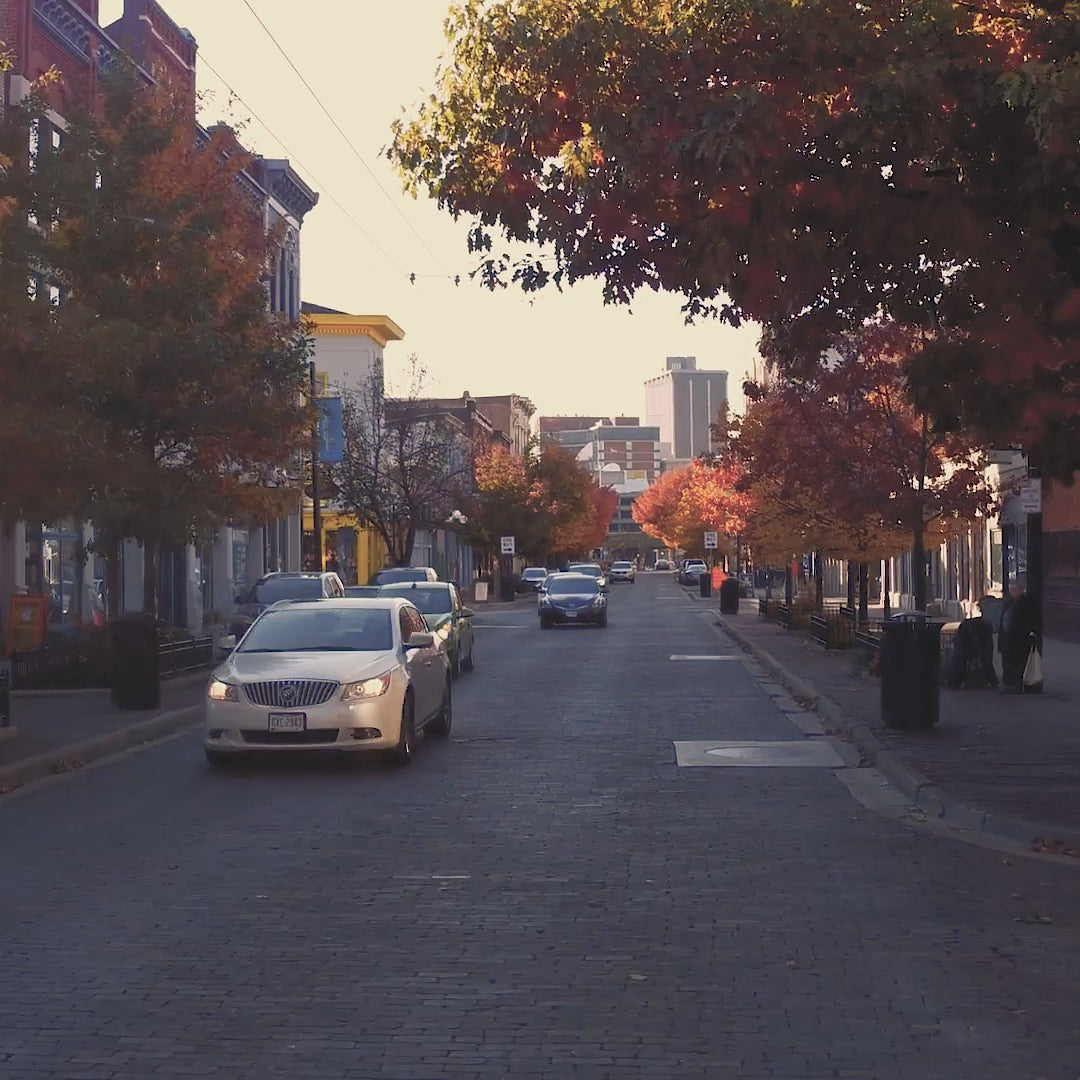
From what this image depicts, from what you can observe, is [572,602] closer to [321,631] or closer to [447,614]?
[447,614]

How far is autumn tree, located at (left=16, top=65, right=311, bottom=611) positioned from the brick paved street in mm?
11016

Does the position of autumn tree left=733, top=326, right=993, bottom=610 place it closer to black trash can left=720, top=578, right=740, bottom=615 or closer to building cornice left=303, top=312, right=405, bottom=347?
black trash can left=720, top=578, right=740, bottom=615

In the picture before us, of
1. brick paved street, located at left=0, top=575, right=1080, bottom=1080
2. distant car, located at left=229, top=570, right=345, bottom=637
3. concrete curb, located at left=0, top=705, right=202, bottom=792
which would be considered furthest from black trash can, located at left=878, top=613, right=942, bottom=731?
distant car, located at left=229, top=570, right=345, bottom=637

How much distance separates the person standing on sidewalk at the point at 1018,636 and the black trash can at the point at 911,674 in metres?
4.35

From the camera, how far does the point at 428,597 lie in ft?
93.1

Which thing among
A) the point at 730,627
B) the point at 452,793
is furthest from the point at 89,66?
the point at 452,793

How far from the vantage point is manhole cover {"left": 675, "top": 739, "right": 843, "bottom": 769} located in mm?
15750

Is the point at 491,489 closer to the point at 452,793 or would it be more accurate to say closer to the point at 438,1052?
the point at 452,793

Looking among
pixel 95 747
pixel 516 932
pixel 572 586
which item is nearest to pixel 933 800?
pixel 516 932

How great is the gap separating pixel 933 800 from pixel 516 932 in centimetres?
525

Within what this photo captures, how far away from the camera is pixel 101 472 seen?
19328 mm

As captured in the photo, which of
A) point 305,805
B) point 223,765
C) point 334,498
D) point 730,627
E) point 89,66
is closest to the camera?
point 305,805

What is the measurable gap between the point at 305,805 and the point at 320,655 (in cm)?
290

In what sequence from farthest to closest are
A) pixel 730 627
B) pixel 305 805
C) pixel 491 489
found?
pixel 491 489 → pixel 730 627 → pixel 305 805
